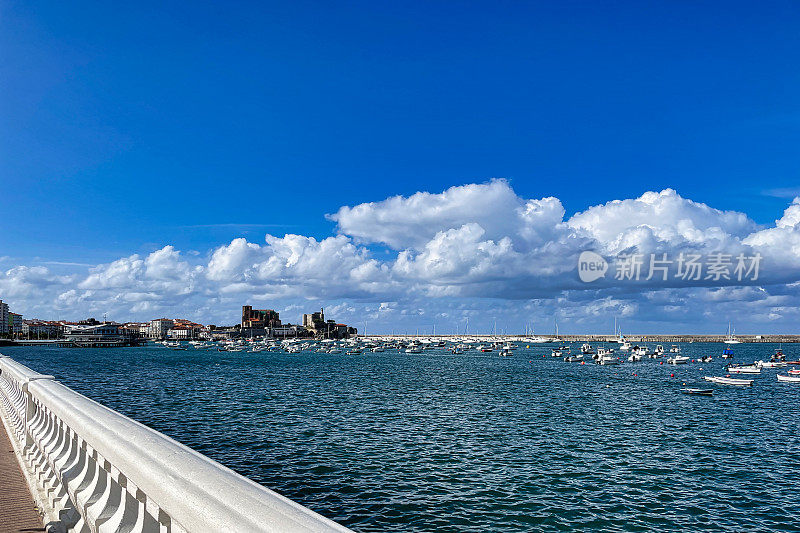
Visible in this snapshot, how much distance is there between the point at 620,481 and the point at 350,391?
38.0 meters

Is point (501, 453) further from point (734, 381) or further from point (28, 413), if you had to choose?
point (734, 381)

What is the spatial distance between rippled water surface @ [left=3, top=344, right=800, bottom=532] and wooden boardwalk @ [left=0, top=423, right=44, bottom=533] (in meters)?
11.5

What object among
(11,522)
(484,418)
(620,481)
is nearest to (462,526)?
(620,481)

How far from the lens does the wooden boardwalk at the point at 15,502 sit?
6.16 meters

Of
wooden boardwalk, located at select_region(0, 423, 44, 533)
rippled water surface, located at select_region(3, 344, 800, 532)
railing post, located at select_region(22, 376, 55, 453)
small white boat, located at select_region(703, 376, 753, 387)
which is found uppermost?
railing post, located at select_region(22, 376, 55, 453)

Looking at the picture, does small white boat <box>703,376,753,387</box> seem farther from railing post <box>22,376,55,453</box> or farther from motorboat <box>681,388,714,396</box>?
railing post <box>22,376,55,453</box>

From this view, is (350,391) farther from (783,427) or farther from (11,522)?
(11,522)

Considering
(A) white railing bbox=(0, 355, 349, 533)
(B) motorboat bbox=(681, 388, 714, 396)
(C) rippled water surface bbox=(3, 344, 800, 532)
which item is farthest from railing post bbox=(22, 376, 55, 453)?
(B) motorboat bbox=(681, 388, 714, 396)

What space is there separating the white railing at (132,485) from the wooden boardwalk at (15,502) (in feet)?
0.47

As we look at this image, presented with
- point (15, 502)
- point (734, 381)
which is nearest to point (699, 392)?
point (734, 381)

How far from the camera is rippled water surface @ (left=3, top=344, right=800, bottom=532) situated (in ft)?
65.9

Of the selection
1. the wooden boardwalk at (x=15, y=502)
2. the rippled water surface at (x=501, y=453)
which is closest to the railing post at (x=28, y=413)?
the wooden boardwalk at (x=15, y=502)

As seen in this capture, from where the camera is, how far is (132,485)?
4332mm

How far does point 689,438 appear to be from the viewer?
119 ft
